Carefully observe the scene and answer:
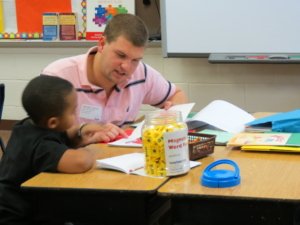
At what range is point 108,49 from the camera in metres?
2.23

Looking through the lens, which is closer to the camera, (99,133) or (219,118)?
(99,133)

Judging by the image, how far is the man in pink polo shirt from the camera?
2.20 m

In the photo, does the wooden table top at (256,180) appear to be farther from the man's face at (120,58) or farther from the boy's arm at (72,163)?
the man's face at (120,58)

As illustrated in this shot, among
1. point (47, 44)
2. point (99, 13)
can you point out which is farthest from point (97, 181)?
point (47, 44)

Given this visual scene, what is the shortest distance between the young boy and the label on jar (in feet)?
0.93

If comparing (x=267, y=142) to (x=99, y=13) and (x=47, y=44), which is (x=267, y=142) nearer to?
(x=99, y=13)

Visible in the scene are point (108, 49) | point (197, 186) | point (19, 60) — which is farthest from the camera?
point (19, 60)

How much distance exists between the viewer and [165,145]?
1.51 metres

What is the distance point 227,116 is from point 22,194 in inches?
37.3

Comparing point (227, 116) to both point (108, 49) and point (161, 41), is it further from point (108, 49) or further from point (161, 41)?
point (161, 41)

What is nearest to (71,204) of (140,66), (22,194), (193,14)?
(22,194)

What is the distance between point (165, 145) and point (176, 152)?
4 centimetres

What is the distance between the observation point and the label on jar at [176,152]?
1505 millimetres

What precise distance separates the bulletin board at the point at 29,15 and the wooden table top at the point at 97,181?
2.52 m
